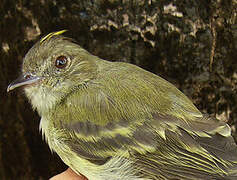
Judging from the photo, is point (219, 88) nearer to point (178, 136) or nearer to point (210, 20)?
point (210, 20)

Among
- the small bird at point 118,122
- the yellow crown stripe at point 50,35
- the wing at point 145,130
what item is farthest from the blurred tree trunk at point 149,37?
the wing at point 145,130

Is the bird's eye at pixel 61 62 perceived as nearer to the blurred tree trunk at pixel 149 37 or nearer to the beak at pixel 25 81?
the beak at pixel 25 81

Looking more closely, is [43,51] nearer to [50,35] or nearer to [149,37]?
[50,35]

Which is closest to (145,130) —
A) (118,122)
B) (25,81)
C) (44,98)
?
(118,122)

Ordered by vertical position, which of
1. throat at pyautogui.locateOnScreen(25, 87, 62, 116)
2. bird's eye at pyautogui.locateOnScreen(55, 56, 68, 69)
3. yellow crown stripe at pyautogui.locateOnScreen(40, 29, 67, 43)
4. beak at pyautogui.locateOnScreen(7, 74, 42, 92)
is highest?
yellow crown stripe at pyautogui.locateOnScreen(40, 29, 67, 43)

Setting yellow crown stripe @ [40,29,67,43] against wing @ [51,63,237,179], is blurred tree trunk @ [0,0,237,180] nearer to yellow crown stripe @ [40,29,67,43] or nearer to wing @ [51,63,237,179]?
yellow crown stripe @ [40,29,67,43]

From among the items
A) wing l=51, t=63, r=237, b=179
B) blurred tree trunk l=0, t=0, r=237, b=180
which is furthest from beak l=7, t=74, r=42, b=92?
blurred tree trunk l=0, t=0, r=237, b=180

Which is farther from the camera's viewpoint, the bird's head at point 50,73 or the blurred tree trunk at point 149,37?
the blurred tree trunk at point 149,37
